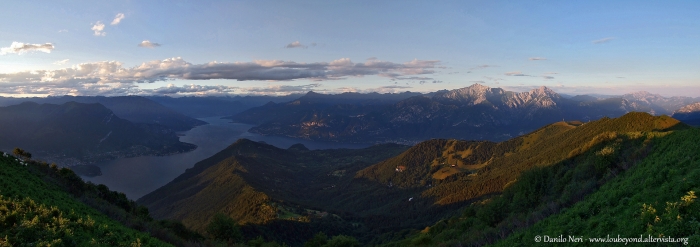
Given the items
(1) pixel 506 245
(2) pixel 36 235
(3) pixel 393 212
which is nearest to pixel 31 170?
(2) pixel 36 235

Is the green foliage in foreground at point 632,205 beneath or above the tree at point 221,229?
above

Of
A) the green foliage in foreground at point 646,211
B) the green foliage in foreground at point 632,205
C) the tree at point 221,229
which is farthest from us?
the tree at point 221,229

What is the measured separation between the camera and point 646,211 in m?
17.9

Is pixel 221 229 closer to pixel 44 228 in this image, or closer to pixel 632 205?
pixel 44 228

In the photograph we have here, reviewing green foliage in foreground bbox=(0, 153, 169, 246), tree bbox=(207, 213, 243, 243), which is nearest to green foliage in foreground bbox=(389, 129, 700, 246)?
green foliage in foreground bbox=(0, 153, 169, 246)

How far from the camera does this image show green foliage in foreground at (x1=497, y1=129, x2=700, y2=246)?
15.9 meters

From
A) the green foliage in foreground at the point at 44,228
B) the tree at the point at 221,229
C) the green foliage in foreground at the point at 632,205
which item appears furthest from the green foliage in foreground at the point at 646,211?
the tree at the point at 221,229

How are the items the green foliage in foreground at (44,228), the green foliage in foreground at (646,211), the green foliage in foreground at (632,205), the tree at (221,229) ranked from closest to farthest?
1. the green foliage in foreground at (646,211)
2. the green foliage in foreground at (632,205)
3. the green foliage in foreground at (44,228)
4. the tree at (221,229)

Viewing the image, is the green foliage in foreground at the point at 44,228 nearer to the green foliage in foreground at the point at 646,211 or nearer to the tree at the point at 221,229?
the green foliage in foreground at the point at 646,211

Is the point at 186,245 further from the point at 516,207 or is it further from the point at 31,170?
the point at 516,207

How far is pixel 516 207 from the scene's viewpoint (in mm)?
55594

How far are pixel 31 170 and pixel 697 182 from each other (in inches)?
2827

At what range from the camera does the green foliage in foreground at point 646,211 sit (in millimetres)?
15874

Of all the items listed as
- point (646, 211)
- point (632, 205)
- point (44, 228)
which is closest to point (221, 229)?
point (44, 228)
